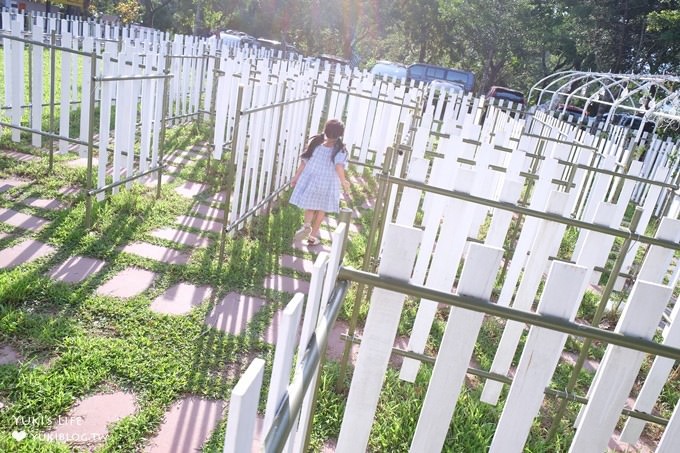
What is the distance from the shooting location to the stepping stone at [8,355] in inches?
99.9

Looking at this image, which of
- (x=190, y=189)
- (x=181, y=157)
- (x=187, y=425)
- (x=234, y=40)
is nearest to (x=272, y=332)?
(x=187, y=425)

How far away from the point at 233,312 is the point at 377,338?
198 cm

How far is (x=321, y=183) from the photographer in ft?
15.7

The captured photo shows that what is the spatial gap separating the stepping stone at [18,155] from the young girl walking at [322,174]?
300cm

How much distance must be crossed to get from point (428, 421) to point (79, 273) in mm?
2774

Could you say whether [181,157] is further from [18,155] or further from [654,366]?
[654,366]

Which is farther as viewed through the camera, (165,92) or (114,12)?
(114,12)

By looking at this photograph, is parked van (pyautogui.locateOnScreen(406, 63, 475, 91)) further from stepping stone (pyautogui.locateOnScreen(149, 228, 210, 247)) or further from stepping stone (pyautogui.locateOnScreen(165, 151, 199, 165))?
stepping stone (pyautogui.locateOnScreen(149, 228, 210, 247))

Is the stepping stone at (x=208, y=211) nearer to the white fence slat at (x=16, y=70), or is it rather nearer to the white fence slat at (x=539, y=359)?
the white fence slat at (x=16, y=70)

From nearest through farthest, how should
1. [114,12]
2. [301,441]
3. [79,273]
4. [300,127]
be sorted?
[301,441], [79,273], [300,127], [114,12]

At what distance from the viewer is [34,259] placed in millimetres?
3514

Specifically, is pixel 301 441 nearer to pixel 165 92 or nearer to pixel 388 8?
pixel 165 92

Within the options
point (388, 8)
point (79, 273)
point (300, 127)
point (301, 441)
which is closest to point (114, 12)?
point (388, 8)

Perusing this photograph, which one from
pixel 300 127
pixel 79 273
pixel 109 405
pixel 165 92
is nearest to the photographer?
pixel 109 405
